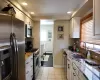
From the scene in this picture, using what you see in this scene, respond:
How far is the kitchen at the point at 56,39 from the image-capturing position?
1678 mm

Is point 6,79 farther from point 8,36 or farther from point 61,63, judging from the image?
point 61,63

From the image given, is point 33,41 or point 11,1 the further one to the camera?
point 33,41

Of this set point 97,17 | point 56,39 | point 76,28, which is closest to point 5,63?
point 97,17

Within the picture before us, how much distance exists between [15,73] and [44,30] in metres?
9.27

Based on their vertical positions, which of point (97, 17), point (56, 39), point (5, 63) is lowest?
point (5, 63)

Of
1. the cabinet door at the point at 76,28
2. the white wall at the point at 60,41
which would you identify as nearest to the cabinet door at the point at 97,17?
the cabinet door at the point at 76,28

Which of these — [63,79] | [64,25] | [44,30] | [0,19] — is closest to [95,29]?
[0,19]

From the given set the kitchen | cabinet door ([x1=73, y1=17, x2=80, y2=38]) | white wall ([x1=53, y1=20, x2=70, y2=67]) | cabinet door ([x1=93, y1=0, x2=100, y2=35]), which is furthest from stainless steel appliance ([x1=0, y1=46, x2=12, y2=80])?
white wall ([x1=53, y1=20, x2=70, y2=67])

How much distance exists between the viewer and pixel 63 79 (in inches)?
179

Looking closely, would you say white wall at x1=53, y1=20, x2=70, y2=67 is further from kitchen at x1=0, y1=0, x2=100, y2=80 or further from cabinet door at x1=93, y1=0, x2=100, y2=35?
cabinet door at x1=93, y1=0, x2=100, y2=35

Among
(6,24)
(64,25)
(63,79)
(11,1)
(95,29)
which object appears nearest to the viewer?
(6,24)

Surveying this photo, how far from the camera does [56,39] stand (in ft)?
20.7

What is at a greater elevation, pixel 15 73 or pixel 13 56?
pixel 13 56

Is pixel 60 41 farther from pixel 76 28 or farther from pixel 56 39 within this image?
pixel 76 28
